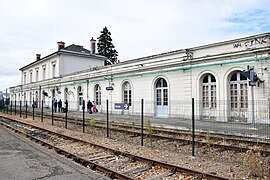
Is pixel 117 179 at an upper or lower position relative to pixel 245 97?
lower

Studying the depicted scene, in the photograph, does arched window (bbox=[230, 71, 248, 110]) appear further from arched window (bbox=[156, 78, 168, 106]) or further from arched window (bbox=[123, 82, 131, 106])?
arched window (bbox=[123, 82, 131, 106])

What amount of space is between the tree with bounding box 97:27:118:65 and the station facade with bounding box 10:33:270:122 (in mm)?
23649

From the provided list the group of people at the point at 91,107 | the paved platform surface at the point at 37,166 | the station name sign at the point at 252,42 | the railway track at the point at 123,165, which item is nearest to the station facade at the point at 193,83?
the station name sign at the point at 252,42

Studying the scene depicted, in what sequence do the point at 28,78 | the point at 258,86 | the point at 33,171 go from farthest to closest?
the point at 28,78 < the point at 258,86 < the point at 33,171

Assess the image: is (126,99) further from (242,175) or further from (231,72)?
(242,175)

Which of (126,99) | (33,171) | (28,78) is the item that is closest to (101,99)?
(126,99)

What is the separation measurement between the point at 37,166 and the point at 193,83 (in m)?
14.9

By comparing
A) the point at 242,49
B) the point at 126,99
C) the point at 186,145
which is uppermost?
the point at 242,49

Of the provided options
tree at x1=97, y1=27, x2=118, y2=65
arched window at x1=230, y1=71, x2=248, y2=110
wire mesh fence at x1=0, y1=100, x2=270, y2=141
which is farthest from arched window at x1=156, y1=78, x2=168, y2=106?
tree at x1=97, y1=27, x2=118, y2=65

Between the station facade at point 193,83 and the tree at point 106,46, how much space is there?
23649mm

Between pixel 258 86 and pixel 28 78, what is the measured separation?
50.0 metres

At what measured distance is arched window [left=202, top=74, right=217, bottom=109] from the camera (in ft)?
60.7

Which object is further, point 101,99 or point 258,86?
point 101,99

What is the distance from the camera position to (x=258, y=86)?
1584cm
